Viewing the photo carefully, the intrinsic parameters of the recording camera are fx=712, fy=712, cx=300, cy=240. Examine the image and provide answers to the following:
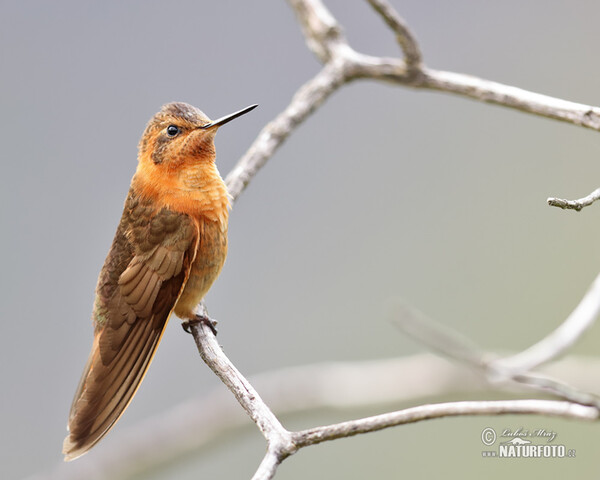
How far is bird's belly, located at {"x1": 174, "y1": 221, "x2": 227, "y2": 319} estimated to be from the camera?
2260mm

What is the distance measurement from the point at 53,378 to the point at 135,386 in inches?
174

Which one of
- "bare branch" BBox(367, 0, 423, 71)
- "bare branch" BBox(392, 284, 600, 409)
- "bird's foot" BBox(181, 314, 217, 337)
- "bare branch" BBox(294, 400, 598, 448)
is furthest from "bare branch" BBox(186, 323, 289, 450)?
"bare branch" BBox(367, 0, 423, 71)

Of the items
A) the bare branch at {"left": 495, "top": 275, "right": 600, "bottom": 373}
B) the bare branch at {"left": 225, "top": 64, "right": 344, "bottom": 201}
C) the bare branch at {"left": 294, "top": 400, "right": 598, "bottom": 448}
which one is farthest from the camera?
the bare branch at {"left": 225, "top": 64, "right": 344, "bottom": 201}

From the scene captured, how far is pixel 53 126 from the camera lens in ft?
22.7

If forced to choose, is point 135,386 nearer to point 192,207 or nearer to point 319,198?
point 192,207

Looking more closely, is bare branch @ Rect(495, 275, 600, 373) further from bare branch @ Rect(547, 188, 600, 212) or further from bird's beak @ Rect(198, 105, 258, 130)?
bird's beak @ Rect(198, 105, 258, 130)

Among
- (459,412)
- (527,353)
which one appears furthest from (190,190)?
(459,412)

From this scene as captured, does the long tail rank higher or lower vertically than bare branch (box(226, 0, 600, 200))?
lower

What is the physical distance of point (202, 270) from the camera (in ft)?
7.42

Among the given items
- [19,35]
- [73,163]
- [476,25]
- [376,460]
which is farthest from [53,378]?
[476,25]

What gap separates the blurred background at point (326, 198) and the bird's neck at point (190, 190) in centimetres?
236

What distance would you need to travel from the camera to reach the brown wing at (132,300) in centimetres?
209
